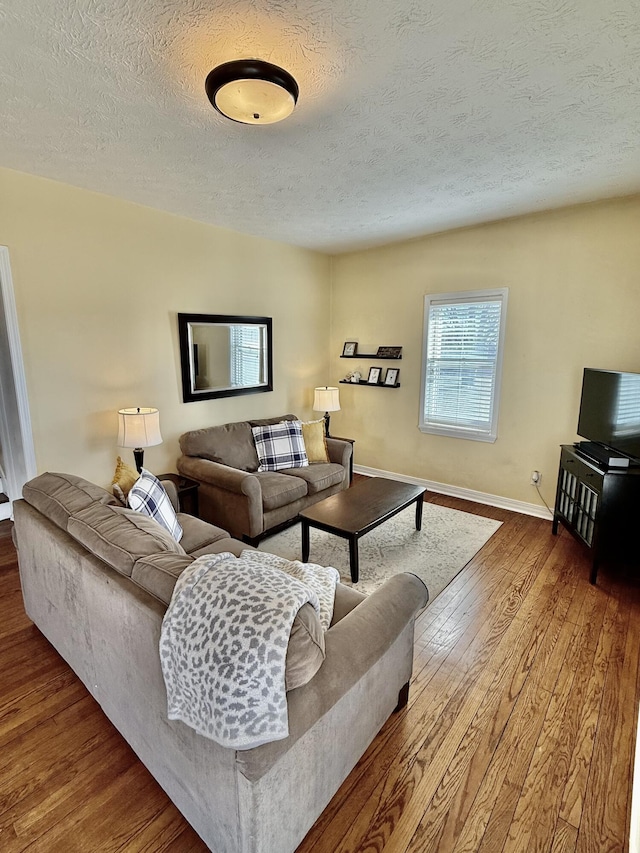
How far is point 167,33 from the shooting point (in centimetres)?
142

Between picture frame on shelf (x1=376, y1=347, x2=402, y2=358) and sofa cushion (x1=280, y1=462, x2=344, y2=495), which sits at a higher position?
picture frame on shelf (x1=376, y1=347, x2=402, y2=358)

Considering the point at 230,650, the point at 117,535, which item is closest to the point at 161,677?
the point at 230,650

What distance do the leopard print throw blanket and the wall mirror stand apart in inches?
112

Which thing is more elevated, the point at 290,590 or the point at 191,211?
the point at 191,211

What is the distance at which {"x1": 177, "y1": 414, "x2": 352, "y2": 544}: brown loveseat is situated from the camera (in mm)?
3131

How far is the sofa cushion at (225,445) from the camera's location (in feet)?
11.8

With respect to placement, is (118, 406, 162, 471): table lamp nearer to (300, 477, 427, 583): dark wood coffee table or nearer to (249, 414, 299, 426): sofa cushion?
(249, 414, 299, 426): sofa cushion

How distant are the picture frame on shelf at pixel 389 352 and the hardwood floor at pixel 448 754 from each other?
289cm

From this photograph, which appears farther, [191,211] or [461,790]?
[191,211]

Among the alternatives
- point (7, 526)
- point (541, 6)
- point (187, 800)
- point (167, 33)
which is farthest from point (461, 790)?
point (7, 526)

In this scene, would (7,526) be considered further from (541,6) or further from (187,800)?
(541,6)

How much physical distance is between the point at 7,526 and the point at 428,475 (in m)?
4.03

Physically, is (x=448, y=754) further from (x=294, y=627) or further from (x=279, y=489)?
(x=279, y=489)

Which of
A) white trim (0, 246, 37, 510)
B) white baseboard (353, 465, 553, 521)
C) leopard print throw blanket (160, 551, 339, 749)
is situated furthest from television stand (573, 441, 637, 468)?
white trim (0, 246, 37, 510)
